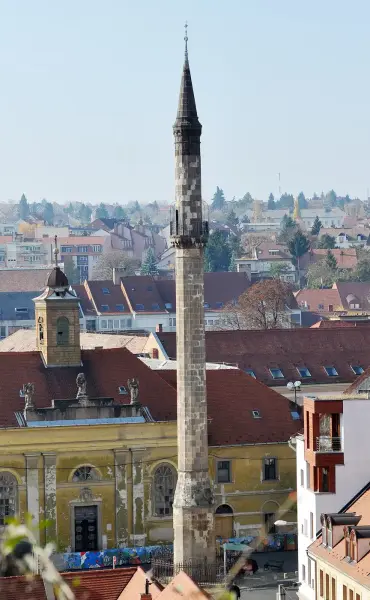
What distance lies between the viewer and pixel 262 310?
12762 centimetres

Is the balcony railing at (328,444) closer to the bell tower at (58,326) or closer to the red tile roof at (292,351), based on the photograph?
the bell tower at (58,326)

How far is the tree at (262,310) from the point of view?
126812 mm

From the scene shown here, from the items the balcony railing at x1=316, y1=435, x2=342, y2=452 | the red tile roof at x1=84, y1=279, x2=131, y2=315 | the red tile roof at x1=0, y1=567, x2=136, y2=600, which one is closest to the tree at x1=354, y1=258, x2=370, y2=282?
the red tile roof at x1=84, y1=279, x2=131, y2=315

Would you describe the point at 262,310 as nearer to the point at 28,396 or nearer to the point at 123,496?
the point at 123,496

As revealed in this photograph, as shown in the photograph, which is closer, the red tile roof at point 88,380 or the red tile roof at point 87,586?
the red tile roof at point 87,586

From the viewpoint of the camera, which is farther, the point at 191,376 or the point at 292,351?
the point at 292,351

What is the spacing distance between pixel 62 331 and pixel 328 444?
62.2ft

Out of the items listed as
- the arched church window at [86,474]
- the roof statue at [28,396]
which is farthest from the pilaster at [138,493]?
the roof statue at [28,396]

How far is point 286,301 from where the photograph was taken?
14012 cm

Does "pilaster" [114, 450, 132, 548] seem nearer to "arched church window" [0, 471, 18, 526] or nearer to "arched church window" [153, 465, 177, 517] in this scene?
"arched church window" [153, 465, 177, 517]

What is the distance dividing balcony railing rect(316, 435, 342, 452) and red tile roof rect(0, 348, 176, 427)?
14129 mm

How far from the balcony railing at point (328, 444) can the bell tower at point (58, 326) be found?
17.9 m

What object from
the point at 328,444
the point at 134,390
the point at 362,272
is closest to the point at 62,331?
the point at 134,390

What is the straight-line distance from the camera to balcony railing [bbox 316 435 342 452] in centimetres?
4509
